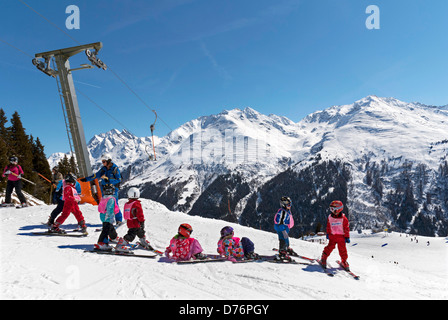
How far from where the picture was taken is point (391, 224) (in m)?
194

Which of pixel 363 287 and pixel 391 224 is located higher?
pixel 363 287

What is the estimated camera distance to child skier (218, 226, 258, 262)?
8070 mm

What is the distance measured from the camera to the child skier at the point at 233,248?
8070 mm

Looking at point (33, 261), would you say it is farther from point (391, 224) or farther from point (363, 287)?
point (391, 224)

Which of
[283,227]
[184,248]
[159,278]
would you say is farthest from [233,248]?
[159,278]

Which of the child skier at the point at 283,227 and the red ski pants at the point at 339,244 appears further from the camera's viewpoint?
the child skier at the point at 283,227

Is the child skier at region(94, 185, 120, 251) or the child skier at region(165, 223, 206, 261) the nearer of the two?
the child skier at region(165, 223, 206, 261)

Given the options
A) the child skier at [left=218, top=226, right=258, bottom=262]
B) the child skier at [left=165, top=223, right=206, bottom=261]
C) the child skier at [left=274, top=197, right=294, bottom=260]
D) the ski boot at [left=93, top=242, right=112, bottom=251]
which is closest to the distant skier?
the ski boot at [left=93, top=242, right=112, bottom=251]

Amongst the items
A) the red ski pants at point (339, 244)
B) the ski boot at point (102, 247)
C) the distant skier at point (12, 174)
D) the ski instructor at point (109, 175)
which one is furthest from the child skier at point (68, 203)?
the red ski pants at point (339, 244)

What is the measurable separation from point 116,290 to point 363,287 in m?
5.77

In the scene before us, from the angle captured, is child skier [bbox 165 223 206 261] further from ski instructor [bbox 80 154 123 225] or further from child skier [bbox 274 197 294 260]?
ski instructor [bbox 80 154 123 225]

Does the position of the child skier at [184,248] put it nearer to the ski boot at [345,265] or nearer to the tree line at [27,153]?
the ski boot at [345,265]

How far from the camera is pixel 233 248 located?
812 cm
